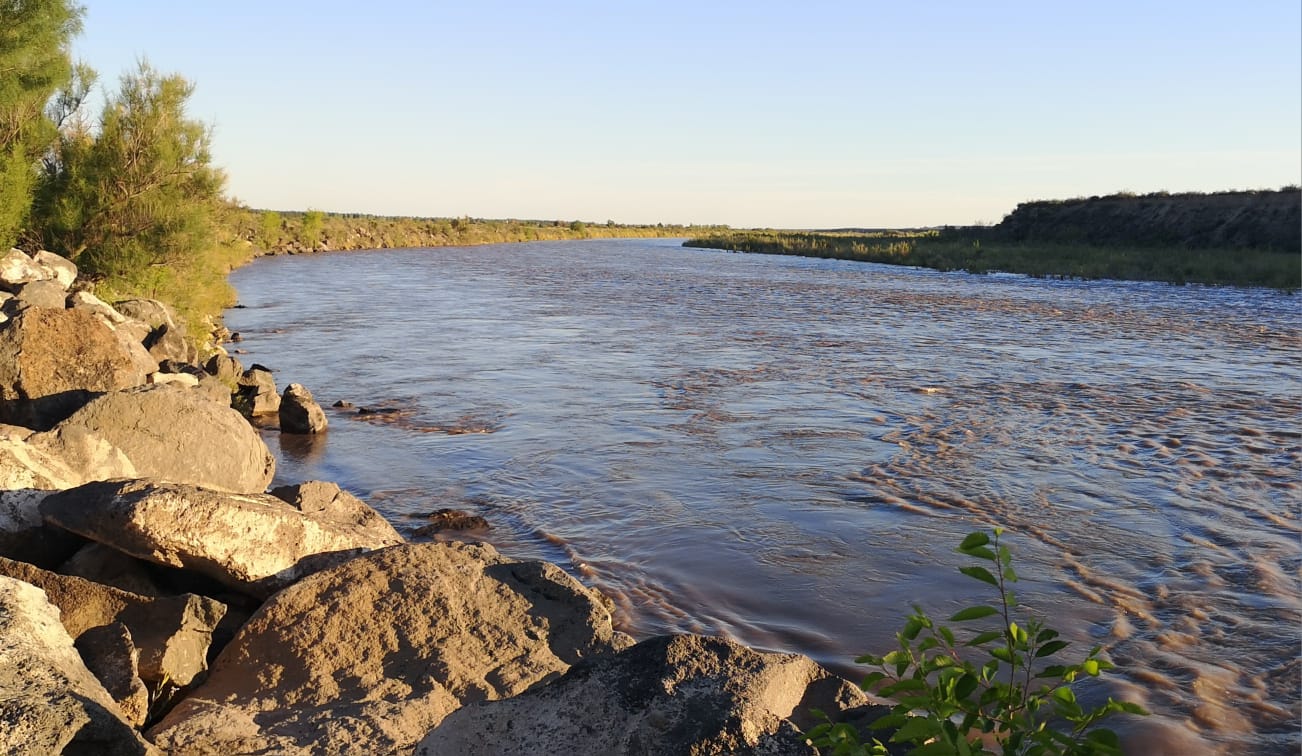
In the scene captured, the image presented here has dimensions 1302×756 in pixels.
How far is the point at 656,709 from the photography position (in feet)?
10.3

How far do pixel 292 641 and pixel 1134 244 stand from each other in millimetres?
53119

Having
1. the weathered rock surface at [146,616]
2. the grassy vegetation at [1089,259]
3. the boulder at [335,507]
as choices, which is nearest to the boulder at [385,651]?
the weathered rock surface at [146,616]

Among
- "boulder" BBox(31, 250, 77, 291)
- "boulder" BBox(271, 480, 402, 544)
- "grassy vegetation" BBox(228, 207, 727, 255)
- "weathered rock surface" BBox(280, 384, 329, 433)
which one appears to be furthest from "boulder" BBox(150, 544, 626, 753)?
"grassy vegetation" BBox(228, 207, 727, 255)

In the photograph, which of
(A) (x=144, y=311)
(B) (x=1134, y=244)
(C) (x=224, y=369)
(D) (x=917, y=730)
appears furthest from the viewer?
(B) (x=1134, y=244)

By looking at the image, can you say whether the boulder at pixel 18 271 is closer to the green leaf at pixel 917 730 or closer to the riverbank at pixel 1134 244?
the green leaf at pixel 917 730

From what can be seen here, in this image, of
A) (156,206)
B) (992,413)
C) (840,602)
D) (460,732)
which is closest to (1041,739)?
(460,732)

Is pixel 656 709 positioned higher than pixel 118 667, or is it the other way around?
pixel 656 709

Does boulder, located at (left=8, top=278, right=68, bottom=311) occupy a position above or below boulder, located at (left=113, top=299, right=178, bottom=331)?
above

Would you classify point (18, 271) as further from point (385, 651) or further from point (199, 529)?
point (385, 651)

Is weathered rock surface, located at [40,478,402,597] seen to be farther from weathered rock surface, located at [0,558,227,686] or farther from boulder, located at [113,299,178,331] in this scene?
boulder, located at [113,299,178,331]

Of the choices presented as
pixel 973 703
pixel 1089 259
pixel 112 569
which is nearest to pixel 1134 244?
pixel 1089 259

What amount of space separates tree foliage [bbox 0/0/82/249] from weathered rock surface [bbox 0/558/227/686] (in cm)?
1193

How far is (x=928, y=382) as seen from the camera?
1438 centimetres

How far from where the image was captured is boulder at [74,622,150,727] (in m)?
3.83
